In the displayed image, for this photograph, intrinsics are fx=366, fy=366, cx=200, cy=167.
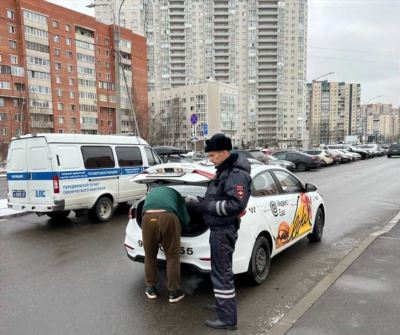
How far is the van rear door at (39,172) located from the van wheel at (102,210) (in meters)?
1.15

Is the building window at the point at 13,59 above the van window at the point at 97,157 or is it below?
above

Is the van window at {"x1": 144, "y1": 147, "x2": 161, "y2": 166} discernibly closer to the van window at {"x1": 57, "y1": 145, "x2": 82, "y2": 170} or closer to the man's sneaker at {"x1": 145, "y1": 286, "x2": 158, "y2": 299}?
the van window at {"x1": 57, "y1": 145, "x2": 82, "y2": 170}

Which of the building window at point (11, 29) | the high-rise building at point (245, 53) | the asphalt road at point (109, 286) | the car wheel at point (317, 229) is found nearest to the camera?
the asphalt road at point (109, 286)

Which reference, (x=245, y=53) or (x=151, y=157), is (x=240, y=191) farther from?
(x=245, y=53)

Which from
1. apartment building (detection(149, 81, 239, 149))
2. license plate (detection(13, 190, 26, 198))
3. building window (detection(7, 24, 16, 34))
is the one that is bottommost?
license plate (detection(13, 190, 26, 198))

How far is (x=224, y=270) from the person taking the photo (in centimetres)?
354

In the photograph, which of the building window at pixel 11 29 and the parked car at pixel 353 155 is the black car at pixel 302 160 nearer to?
the parked car at pixel 353 155

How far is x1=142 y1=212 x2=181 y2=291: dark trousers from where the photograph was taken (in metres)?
4.08

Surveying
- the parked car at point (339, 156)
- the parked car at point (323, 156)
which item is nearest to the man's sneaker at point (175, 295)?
the parked car at point (323, 156)

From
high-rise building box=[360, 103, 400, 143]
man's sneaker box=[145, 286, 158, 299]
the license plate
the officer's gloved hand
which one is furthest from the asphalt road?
high-rise building box=[360, 103, 400, 143]

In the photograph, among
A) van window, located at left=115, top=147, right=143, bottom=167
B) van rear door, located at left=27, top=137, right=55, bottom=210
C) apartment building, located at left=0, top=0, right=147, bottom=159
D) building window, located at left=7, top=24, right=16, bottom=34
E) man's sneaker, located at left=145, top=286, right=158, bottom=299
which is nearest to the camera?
man's sneaker, located at left=145, top=286, right=158, bottom=299

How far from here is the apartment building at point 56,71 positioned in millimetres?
63750

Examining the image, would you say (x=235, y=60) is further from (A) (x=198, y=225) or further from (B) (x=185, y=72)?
(A) (x=198, y=225)

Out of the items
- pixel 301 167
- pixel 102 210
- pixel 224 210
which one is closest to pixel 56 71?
pixel 301 167
